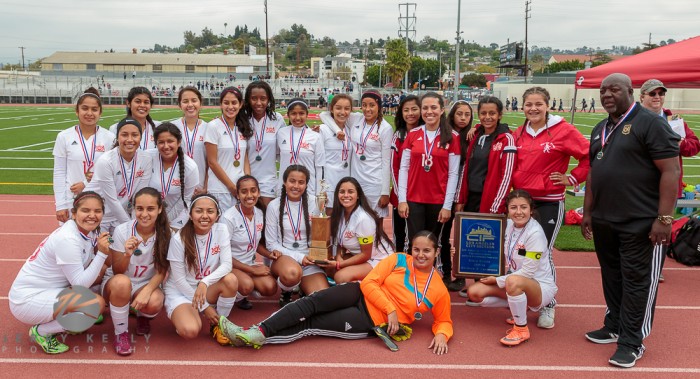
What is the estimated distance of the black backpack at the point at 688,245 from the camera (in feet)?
21.4

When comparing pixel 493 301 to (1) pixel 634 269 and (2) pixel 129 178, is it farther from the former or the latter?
(2) pixel 129 178

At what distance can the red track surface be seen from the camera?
3.78 metres

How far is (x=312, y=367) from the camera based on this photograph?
12.6ft

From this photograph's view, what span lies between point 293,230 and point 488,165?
1.84 metres

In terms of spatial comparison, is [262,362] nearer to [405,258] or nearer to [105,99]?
[405,258]

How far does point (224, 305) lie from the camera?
4430 millimetres

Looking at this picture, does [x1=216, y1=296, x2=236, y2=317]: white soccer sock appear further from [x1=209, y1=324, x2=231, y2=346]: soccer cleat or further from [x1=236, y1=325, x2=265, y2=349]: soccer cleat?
[x1=236, y1=325, x2=265, y2=349]: soccer cleat

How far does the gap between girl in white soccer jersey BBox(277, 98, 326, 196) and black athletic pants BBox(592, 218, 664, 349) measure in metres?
2.61

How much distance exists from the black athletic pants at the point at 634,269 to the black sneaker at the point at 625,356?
4 cm

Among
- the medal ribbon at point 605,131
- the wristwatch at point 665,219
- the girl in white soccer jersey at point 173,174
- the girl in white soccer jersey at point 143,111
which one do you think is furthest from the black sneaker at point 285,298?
the wristwatch at point 665,219

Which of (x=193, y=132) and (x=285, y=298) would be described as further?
(x=193, y=132)

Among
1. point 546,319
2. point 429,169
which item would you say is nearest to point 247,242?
point 429,169

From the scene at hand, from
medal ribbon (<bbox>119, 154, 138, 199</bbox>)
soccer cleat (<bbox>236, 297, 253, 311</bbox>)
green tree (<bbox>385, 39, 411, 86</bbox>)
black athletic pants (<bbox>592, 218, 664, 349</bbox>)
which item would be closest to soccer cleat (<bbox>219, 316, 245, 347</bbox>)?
soccer cleat (<bbox>236, 297, 253, 311</bbox>)

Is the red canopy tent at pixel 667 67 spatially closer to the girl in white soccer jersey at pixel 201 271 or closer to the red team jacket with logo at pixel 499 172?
the red team jacket with logo at pixel 499 172
